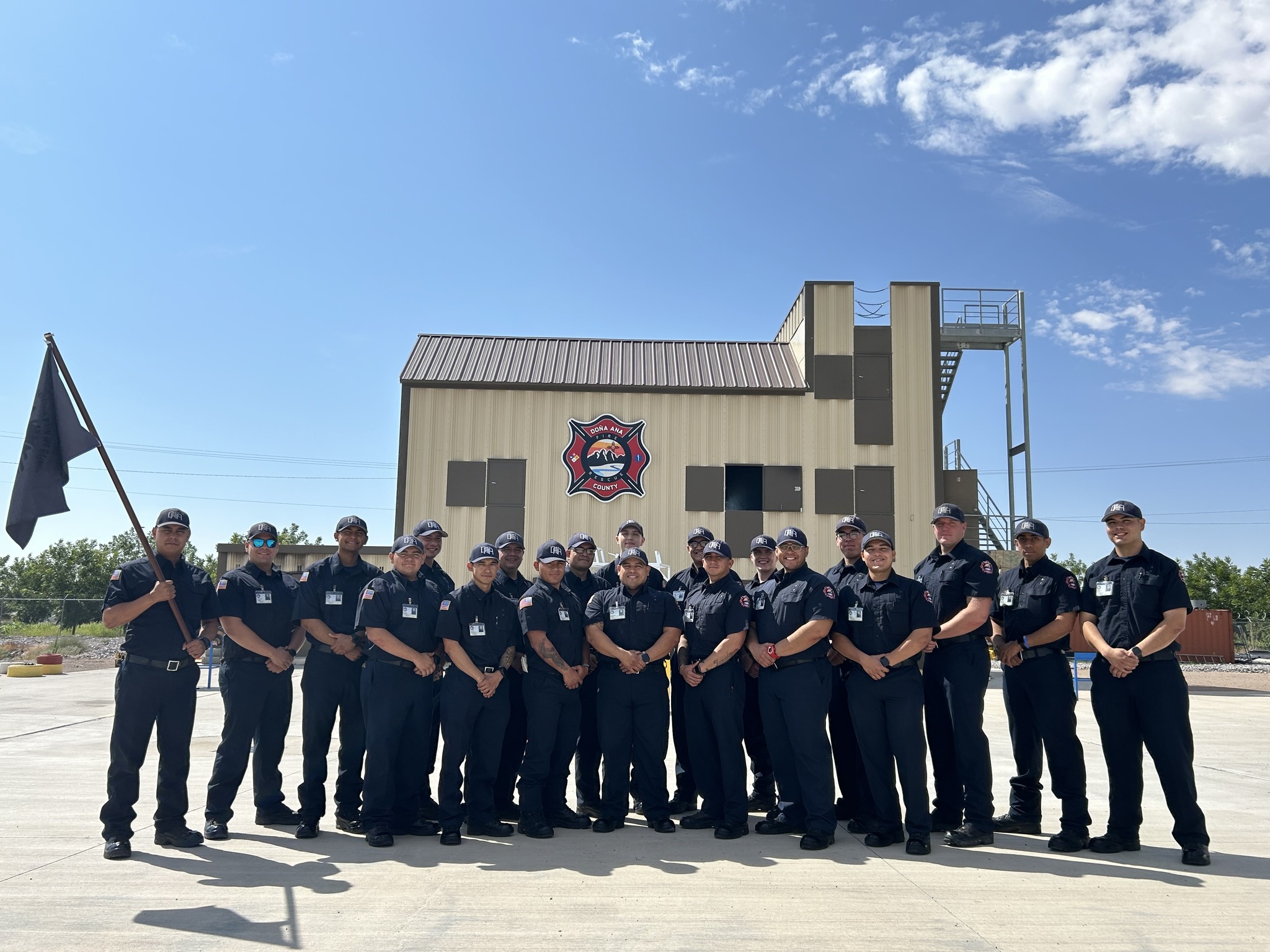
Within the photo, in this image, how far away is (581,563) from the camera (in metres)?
6.55

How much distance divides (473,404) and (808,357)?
8288 millimetres

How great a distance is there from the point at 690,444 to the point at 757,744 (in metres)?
14.4

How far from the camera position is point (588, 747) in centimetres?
639

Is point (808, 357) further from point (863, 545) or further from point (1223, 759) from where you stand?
point (863, 545)

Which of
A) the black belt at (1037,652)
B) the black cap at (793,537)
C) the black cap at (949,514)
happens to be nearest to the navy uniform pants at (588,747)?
the black cap at (793,537)

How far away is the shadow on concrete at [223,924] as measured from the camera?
370 centimetres

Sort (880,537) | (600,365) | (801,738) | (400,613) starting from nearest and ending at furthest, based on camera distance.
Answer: (801,738)
(400,613)
(880,537)
(600,365)

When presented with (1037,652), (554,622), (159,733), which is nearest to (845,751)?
(1037,652)

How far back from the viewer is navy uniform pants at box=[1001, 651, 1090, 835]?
5.46 metres

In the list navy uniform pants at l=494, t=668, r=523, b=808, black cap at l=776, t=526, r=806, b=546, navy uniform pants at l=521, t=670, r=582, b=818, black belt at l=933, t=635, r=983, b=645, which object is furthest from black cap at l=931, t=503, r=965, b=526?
navy uniform pants at l=494, t=668, r=523, b=808

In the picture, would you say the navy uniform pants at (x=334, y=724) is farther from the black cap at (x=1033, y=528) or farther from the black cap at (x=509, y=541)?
the black cap at (x=1033, y=528)

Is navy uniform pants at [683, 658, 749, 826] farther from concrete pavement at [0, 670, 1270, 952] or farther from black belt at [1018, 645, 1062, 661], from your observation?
black belt at [1018, 645, 1062, 661]

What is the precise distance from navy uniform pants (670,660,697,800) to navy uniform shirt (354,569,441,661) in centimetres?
175

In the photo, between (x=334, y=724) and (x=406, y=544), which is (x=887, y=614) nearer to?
→ (x=406, y=544)
